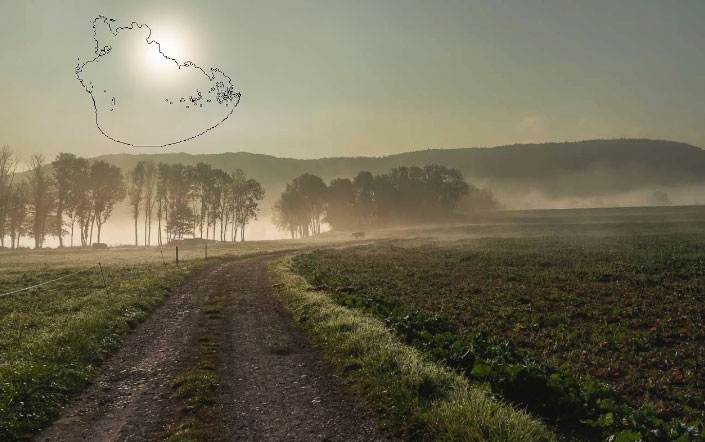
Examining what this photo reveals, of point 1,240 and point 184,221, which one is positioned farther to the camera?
point 184,221

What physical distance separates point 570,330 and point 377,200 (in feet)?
437

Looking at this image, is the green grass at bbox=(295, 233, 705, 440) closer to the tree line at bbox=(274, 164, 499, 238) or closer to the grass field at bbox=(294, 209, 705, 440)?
the grass field at bbox=(294, 209, 705, 440)

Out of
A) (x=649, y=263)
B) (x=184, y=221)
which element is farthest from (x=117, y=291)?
(x=184, y=221)

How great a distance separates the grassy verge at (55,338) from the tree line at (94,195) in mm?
74069

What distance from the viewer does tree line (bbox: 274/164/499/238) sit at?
141375mm

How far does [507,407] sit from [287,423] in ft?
14.5

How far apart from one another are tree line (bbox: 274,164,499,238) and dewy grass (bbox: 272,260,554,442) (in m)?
123

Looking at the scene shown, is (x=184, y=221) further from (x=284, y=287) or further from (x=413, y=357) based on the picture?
(x=413, y=357)

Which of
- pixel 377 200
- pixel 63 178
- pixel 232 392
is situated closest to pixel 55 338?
pixel 232 392

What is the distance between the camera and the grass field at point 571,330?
32.6 feet

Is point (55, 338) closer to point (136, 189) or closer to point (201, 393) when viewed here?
point (201, 393)

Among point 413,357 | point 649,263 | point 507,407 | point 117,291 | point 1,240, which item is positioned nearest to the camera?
point 507,407

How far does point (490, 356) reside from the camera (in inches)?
514

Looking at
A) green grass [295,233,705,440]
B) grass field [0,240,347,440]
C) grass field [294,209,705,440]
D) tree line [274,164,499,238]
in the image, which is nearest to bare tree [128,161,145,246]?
tree line [274,164,499,238]
